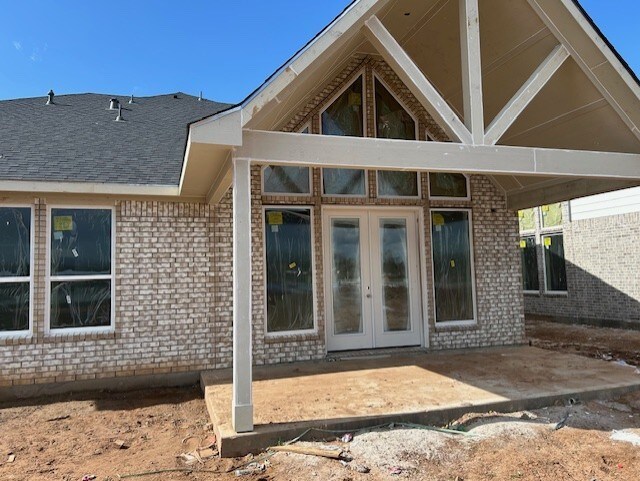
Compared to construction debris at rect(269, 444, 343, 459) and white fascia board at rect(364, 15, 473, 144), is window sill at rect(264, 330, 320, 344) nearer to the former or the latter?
construction debris at rect(269, 444, 343, 459)

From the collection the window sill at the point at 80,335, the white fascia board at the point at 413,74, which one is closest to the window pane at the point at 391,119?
the white fascia board at the point at 413,74

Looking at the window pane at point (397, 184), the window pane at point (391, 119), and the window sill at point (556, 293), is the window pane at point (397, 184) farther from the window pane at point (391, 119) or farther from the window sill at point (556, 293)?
the window sill at point (556, 293)

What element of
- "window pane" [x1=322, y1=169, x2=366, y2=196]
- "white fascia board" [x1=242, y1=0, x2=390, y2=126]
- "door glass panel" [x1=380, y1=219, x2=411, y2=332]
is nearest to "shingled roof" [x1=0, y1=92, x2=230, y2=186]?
"white fascia board" [x1=242, y1=0, x2=390, y2=126]

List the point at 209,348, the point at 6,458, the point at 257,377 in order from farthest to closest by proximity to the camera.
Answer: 1. the point at 209,348
2. the point at 257,377
3. the point at 6,458

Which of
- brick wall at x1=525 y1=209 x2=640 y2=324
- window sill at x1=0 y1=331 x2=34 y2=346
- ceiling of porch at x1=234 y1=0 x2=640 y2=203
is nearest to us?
ceiling of porch at x1=234 y1=0 x2=640 y2=203

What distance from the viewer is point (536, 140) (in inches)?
291

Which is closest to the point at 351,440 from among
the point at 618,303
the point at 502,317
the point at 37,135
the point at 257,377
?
the point at 257,377

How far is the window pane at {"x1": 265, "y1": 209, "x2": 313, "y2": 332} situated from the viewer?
7.28 metres

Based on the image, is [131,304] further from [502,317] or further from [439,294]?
[502,317]

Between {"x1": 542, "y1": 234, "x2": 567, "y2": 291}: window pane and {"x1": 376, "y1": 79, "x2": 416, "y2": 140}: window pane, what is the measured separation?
8.27 m

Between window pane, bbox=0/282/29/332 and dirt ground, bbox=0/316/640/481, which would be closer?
dirt ground, bbox=0/316/640/481

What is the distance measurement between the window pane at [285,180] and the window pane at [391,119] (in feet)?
5.32

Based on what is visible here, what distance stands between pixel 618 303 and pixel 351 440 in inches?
428

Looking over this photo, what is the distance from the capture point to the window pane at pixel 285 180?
7.39 m
